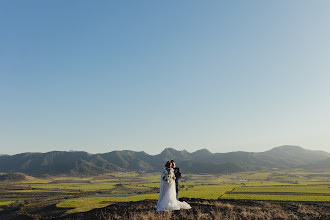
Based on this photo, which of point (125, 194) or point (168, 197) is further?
point (125, 194)

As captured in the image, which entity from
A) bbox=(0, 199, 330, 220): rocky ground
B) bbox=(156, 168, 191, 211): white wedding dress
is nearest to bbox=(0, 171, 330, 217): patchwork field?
bbox=(0, 199, 330, 220): rocky ground

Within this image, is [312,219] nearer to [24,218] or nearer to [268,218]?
[268,218]

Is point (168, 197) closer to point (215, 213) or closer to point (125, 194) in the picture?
point (215, 213)

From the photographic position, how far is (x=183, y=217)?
18.3m

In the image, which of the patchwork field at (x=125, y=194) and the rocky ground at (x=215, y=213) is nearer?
the rocky ground at (x=215, y=213)

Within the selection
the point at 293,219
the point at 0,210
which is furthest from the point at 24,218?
the point at 293,219

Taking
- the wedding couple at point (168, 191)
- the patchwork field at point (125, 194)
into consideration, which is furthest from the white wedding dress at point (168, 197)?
the patchwork field at point (125, 194)

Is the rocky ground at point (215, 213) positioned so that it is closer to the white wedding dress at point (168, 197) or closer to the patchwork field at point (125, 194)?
the white wedding dress at point (168, 197)

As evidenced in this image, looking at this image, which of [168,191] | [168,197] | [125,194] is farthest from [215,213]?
[125,194]

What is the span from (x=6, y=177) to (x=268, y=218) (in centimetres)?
17912

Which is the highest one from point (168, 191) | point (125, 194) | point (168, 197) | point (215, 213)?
point (168, 191)

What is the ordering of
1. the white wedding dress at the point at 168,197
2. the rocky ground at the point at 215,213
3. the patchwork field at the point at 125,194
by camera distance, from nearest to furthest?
1. the white wedding dress at the point at 168,197
2. the rocky ground at the point at 215,213
3. the patchwork field at the point at 125,194

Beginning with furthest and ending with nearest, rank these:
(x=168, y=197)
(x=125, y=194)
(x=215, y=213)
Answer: (x=125, y=194), (x=215, y=213), (x=168, y=197)

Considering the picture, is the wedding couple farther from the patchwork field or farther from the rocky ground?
the patchwork field
